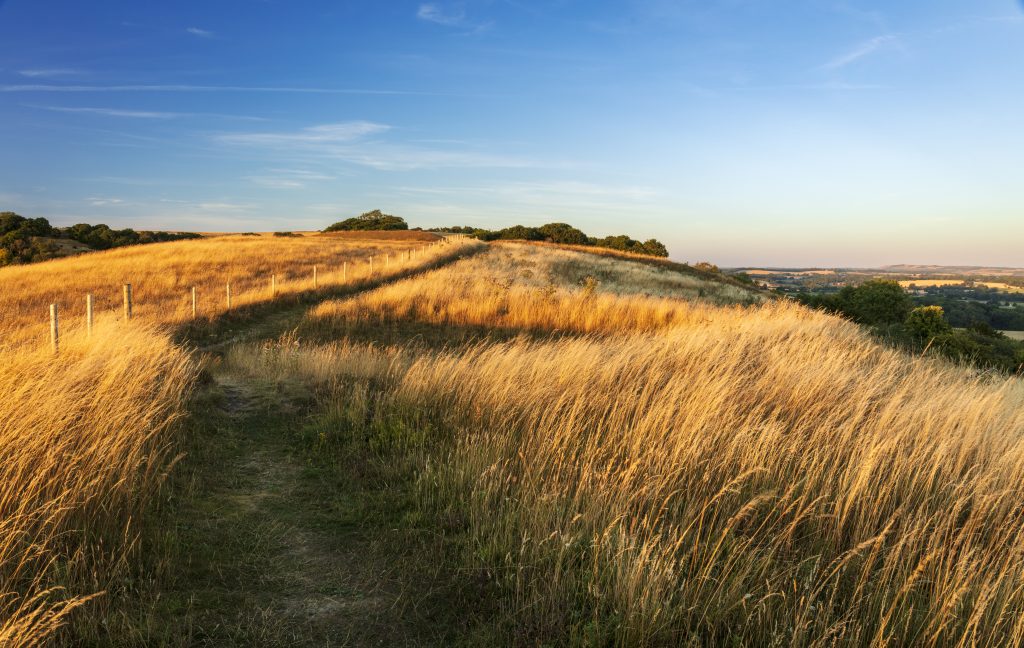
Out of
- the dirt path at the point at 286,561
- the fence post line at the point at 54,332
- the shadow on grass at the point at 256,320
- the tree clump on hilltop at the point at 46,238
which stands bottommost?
the dirt path at the point at 286,561

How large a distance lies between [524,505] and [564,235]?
112077mm

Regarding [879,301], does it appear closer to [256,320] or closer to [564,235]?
[256,320]

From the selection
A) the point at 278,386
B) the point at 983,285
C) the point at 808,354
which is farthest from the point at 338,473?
the point at 983,285

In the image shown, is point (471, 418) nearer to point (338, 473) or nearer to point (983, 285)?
point (338, 473)

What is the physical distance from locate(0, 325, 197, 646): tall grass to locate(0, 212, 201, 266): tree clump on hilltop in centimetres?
5856

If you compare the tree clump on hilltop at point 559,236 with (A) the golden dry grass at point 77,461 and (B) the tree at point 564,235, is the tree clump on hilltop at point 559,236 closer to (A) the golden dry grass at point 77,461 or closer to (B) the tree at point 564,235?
(B) the tree at point 564,235

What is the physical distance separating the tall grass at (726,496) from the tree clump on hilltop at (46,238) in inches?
2435

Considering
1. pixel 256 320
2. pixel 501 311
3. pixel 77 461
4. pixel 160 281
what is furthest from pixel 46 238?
pixel 77 461

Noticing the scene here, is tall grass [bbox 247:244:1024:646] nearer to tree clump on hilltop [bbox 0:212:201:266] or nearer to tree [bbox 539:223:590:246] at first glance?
tree clump on hilltop [bbox 0:212:201:266]

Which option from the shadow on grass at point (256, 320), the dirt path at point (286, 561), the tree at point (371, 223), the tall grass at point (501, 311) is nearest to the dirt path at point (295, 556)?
the dirt path at point (286, 561)

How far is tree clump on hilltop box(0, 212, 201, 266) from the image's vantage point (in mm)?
52375

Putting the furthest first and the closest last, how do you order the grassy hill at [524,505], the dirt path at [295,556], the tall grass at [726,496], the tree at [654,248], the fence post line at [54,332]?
the tree at [654,248], the fence post line at [54,332], the dirt path at [295,556], the grassy hill at [524,505], the tall grass at [726,496]

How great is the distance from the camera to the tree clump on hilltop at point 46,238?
2062 inches

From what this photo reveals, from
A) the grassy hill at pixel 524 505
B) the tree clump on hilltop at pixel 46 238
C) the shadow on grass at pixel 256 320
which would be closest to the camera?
the grassy hill at pixel 524 505
